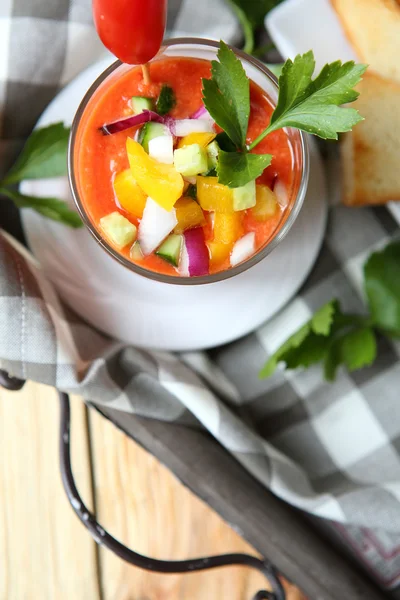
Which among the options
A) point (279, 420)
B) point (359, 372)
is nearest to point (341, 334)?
point (359, 372)

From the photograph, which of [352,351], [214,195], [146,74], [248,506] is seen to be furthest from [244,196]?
[248,506]

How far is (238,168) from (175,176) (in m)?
0.11

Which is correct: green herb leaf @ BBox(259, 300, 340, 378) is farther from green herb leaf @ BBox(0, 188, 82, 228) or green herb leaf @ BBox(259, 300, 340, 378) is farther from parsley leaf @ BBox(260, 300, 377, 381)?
green herb leaf @ BBox(0, 188, 82, 228)

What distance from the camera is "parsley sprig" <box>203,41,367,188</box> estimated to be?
0.99 m

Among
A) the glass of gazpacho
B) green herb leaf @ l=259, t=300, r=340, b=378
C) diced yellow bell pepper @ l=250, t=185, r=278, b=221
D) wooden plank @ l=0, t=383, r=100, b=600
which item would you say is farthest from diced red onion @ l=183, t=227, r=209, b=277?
wooden plank @ l=0, t=383, r=100, b=600

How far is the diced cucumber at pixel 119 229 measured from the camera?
3.77 ft

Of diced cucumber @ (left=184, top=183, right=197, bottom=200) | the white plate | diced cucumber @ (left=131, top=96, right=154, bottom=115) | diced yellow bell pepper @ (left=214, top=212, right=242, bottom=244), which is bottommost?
diced yellow bell pepper @ (left=214, top=212, right=242, bottom=244)

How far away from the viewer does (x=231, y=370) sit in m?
1.50

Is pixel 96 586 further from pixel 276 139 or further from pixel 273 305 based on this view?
pixel 276 139

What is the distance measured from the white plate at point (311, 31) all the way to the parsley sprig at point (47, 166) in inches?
Result: 19.3

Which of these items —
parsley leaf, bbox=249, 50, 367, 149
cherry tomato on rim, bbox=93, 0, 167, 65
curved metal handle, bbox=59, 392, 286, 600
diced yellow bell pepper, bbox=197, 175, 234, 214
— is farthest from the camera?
curved metal handle, bbox=59, 392, 286, 600

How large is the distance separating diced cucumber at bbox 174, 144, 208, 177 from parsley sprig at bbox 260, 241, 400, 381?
480 millimetres

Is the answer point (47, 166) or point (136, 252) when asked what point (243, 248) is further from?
point (47, 166)

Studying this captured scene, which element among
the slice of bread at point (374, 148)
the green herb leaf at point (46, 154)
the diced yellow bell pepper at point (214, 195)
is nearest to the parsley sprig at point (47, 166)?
the green herb leaf at point (46, 154)
